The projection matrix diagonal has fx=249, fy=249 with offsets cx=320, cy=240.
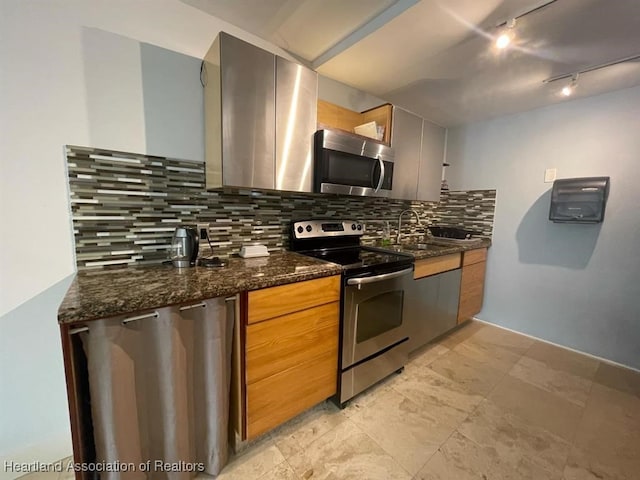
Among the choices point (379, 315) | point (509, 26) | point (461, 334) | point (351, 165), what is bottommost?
point (461, 334)

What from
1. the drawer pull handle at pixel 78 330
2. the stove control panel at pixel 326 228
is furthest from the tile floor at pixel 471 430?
the stove control panel at pixel 326 228

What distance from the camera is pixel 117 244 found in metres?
1.31

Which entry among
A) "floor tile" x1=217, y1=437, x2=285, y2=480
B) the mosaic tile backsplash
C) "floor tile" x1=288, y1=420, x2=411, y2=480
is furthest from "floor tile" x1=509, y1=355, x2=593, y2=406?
the mosaic tile backsplash

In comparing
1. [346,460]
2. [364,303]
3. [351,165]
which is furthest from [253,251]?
[346,460]

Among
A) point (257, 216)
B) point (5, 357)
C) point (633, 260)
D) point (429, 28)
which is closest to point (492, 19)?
point (429, 28)

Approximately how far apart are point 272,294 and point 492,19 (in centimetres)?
187

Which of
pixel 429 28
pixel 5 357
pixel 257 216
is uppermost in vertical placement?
pixel 429 28

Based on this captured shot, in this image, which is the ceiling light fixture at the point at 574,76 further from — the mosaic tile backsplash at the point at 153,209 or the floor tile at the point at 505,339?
the floor tile at the point at 505,339

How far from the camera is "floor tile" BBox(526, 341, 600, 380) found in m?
2.08

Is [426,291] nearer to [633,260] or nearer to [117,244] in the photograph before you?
[633,260]

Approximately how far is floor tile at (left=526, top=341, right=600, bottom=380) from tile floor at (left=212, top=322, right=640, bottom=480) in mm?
17

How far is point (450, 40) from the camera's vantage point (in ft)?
4.99

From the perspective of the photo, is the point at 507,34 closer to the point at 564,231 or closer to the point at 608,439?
the point at 564,231

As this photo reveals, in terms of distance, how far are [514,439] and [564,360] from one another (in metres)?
1.35
